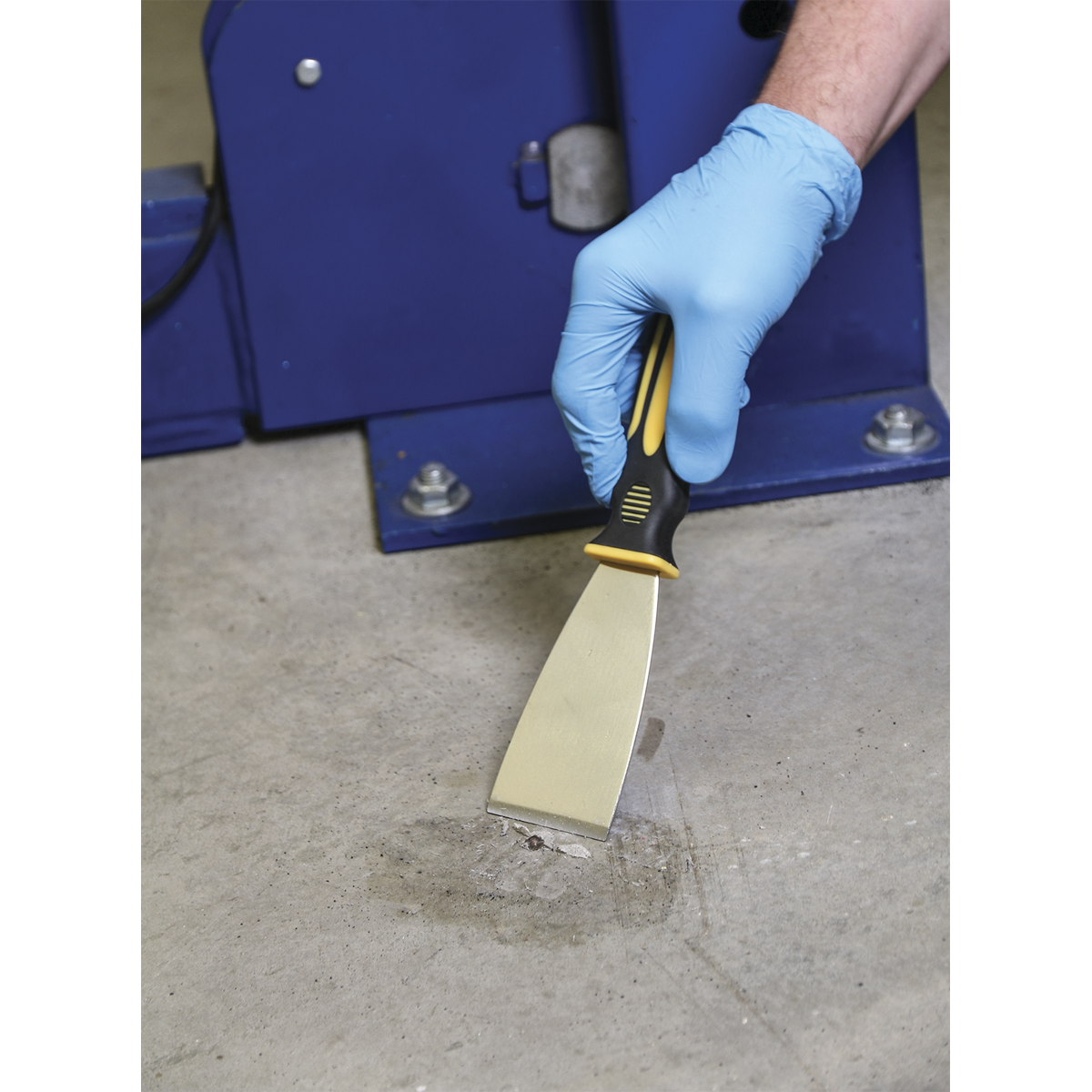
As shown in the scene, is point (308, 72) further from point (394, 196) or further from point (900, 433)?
point (900, 433)

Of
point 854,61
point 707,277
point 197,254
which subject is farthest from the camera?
point 197,254

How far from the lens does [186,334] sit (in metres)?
1.72

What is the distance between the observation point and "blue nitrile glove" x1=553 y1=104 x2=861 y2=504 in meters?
1.12

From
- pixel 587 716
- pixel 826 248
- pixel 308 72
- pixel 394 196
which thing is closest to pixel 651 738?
pixel 587 716

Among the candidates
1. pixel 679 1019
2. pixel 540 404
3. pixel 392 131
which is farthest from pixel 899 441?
pixel 679 1019

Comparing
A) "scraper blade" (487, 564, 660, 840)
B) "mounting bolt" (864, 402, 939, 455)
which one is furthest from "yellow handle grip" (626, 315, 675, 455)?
"mounting bolt" (864, 402, 939, 455)

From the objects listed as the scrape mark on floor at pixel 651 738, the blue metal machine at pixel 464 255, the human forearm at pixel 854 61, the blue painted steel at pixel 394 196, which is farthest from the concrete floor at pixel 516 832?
the human forearm at pixel 854 61

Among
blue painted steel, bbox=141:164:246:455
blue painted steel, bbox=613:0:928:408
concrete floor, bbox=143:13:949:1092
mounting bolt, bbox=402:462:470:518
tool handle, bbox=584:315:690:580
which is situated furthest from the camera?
blue painted steel, bbox=141:164:246:455

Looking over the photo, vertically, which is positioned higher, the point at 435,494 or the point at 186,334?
the point at 186,334

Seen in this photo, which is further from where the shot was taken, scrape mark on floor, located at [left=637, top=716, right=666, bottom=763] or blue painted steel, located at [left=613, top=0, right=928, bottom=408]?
blue painted steel, located at [left=613, top=0, right=928, bottom=408]

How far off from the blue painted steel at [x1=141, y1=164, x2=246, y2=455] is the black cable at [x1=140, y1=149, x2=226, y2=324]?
1 centimetres

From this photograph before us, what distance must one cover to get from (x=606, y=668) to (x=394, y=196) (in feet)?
2.66

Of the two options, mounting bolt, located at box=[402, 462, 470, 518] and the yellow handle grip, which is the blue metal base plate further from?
the yellow handle grip

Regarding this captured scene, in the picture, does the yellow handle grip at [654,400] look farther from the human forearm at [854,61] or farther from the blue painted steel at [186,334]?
the blue painted steel at [186,334]
